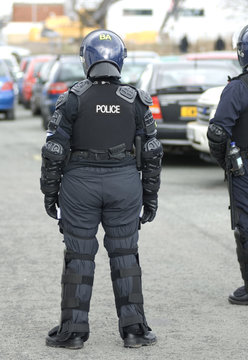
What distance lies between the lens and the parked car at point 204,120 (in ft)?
41.9

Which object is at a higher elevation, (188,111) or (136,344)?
(136,344)

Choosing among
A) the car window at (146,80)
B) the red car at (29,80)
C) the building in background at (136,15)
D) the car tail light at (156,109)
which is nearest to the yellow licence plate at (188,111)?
the car tail light at (156,109)

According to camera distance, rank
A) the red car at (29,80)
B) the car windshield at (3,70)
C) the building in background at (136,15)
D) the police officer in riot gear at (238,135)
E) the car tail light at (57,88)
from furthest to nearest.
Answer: the building in background at (136,15)
the red car at (29,80)
the car windshield at (3,70)
the car tail light at (57,88)
the police officer in riot gear at (238,135)

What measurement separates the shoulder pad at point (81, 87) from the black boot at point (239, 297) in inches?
75.4

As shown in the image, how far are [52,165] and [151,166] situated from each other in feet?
1.78

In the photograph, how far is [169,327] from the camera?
19.8 ft

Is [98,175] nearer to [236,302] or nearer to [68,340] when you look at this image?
[68,340]

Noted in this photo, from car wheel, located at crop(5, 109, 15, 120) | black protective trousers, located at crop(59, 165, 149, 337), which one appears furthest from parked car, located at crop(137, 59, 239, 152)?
car wheel, located at crop(5, 109, 15, 120)

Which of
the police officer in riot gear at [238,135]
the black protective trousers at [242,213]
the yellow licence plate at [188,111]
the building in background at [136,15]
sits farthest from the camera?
the building in background at [136,15]

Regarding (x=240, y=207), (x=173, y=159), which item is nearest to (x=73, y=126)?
(x=240, y=207)

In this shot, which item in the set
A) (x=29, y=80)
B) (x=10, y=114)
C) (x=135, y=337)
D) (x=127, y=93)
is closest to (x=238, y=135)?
(x=127, y=93)

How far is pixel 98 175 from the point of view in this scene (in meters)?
5.55

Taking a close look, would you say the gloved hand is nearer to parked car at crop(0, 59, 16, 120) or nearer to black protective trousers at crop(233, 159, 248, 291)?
black protective trousers at crop(233, 159, 248, 291)

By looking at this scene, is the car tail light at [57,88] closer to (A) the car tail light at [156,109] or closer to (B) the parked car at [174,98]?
(B) the parked car at [174,98]
